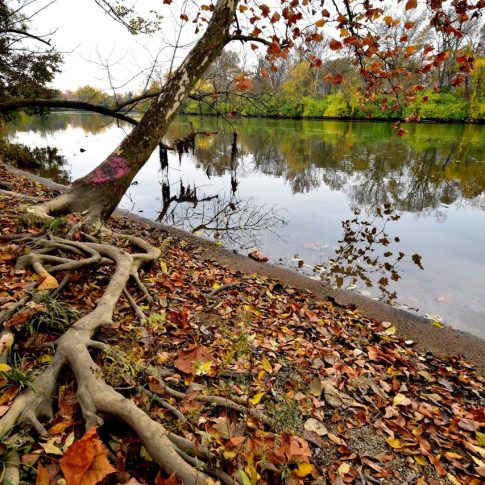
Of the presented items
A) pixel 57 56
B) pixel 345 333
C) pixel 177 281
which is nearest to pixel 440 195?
pixel 345 333

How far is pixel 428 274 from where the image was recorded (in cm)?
654

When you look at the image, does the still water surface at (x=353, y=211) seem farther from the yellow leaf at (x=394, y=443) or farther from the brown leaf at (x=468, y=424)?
the yellow leaf at (x=394, y=443)

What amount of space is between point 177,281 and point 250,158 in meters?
15.2

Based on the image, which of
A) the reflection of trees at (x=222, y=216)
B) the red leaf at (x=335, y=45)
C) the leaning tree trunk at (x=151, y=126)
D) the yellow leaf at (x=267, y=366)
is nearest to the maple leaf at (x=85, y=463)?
the yellow leaf at (x=267, y=366)

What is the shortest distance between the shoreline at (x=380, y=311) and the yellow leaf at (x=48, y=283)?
11.6 ft

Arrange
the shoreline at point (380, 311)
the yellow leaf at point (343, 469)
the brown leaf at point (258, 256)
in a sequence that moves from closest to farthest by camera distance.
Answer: the yellow leaf at point (343, 469), the shoreline at point (380, 311), the brown leaf at point (258, 256)

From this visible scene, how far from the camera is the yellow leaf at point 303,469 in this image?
1.94m

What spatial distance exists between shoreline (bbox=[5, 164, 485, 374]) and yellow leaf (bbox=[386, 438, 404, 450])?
1.99 meters

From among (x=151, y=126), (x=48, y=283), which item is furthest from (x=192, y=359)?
(x=151, y=126)

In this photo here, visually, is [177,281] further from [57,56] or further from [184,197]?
[57,56]

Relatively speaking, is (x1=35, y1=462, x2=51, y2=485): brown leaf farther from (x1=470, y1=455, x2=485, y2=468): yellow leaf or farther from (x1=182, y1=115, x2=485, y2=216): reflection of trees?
(x1=182, y1=115, x2=485, y2=216): reflection of trees

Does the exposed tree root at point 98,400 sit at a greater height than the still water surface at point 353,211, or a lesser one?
greater

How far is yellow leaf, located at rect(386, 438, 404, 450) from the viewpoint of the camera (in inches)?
94.8

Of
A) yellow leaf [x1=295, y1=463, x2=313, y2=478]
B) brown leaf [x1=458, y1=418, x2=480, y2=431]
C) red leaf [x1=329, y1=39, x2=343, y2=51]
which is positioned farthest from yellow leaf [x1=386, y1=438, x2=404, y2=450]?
red leaf [x1=329, y1=39, x2=343, y2=51]
